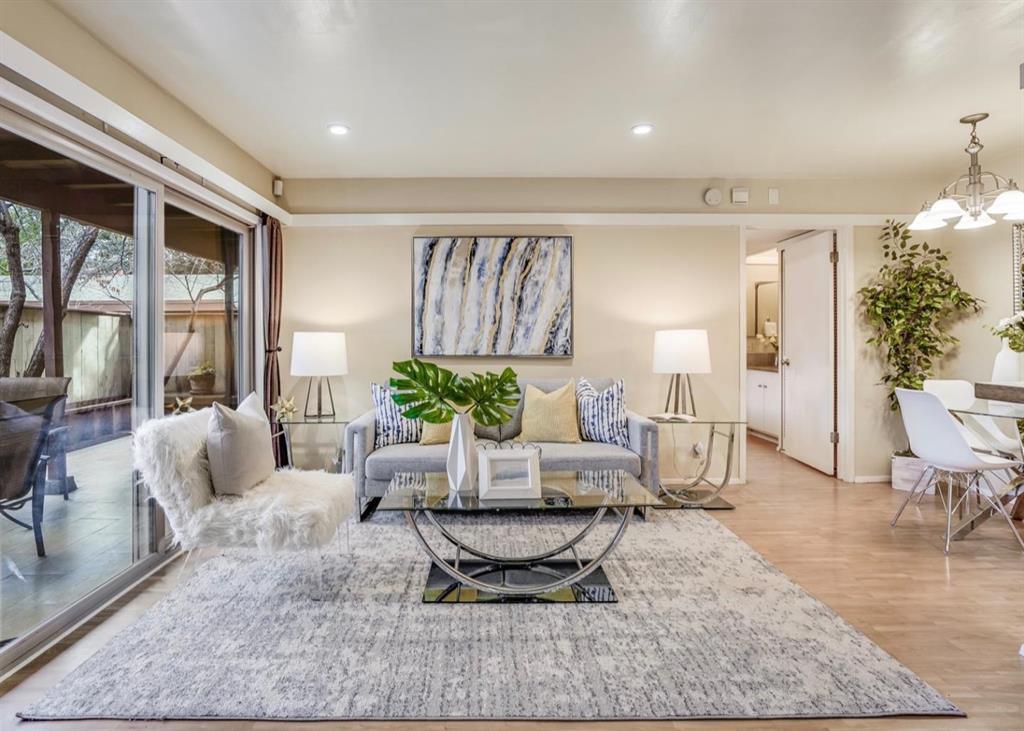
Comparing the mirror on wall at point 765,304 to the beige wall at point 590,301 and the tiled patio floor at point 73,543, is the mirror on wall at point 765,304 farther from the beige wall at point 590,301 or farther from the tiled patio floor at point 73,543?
the tiled patio floor at point 73,543

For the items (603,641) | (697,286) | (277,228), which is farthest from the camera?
(697,286)

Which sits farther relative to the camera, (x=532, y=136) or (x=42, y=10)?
(x=532, y=136)

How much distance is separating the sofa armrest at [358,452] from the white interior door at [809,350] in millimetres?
3963

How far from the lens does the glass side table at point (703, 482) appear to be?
12.5 ft

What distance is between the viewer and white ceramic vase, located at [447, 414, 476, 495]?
2518 millimetres

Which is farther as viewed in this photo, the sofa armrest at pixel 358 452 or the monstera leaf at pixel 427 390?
the sofa armrest at pixel 358 452

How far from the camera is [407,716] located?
163 cm

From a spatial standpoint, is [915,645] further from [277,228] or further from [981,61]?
[277,228]

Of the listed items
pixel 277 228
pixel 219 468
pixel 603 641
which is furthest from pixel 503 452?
pixel 277 228

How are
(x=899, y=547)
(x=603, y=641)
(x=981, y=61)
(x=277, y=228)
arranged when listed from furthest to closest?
(x=277, y=228) < (x=899, y=547) < (x=981, y=61) < (x=603, y=641)

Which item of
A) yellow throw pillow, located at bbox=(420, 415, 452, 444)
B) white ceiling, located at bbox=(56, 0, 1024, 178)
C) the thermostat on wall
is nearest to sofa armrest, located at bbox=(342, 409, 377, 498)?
yellow throw pillow, located at bbox=(420, 415, 452, 444)

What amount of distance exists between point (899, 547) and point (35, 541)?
168 inches

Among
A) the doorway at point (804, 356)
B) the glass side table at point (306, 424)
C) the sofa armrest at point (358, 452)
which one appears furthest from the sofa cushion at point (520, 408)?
the doorway at point (804, 356)

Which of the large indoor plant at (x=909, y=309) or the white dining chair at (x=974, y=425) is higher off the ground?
the large indoor plant at (x=909, y=309)
